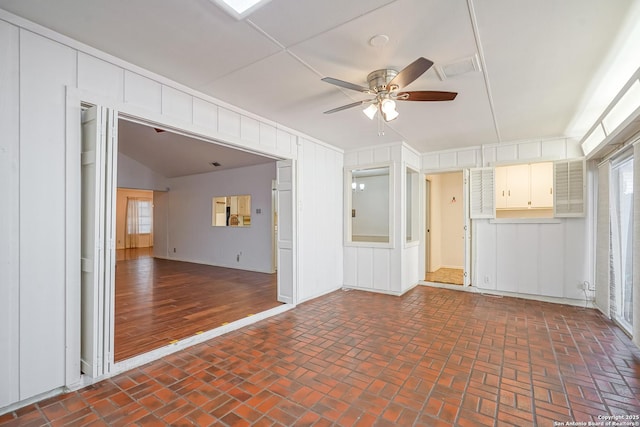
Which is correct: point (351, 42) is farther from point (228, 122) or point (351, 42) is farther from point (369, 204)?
point (369, 204)

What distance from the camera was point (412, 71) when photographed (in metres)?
2.09

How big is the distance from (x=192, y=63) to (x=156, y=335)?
9.18ft

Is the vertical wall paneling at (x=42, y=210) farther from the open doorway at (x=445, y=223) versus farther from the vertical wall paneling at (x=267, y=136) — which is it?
the open doorway at (x=445, y=223)

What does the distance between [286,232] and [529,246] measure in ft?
12.8

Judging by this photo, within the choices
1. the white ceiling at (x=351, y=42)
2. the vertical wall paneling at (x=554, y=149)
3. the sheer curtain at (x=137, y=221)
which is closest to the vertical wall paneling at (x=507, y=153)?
the vertical wall paneling at (x=554, y=149)

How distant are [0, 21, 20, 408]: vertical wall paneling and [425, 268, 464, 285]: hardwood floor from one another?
577cm

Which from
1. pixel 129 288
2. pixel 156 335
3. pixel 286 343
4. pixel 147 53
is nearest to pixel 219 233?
pixel 129 288

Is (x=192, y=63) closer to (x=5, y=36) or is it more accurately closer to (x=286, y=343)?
(x=5, y=36)

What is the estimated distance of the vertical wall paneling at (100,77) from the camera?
2.28m

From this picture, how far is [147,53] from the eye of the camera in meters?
2.36

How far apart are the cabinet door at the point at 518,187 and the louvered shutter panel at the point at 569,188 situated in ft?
3.28

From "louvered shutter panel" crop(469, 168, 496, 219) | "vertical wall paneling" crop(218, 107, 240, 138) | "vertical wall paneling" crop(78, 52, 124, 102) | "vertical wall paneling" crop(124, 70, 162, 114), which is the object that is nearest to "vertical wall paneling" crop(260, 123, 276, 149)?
"vertical wall paneling" crop(218, 107, 240, 138)

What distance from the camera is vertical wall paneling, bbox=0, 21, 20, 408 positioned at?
191cm

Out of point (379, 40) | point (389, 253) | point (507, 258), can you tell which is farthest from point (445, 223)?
point (379, 40)
